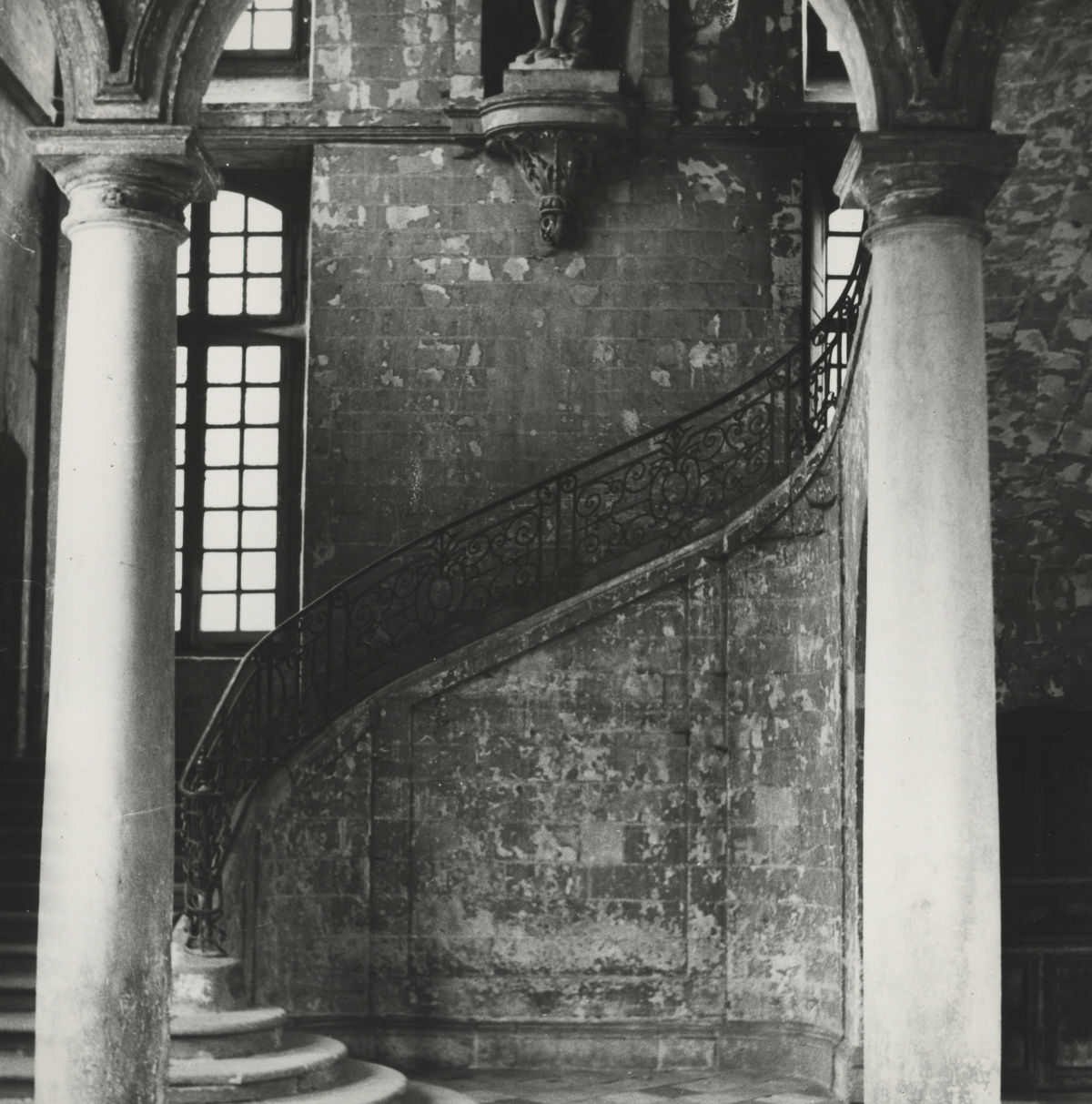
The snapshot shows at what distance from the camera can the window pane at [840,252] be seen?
43.5 feet

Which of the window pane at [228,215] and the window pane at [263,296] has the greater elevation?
the window pane at [228,215]

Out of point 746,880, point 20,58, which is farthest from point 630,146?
point 746,880

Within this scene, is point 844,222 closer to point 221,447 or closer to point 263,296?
point 263,296

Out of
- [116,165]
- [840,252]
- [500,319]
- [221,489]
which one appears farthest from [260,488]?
[116,165]

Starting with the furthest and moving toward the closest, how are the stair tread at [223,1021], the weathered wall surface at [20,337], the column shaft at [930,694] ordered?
the weathered wall surface at [20,337], the stair tread at [223,1021], the column shaft at [930,694]

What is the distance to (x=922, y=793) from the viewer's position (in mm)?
6199

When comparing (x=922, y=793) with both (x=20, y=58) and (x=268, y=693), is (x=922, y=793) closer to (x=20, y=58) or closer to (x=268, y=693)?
(x=268, y=693)

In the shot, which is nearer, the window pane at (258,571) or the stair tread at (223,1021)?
the stair tread at (223,1021)

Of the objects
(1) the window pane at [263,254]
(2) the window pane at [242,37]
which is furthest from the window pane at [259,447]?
(2) the window pane at [242,37]

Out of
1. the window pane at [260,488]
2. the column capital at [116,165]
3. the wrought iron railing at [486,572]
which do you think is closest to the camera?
the column capital at [116,165]

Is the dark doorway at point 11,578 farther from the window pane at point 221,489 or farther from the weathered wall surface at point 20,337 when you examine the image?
the window pane at point 221,489

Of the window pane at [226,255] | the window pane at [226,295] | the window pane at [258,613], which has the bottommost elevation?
the window pane at [258,613]

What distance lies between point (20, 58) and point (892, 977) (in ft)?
29.3

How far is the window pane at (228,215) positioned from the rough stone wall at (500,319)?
1162 mm
